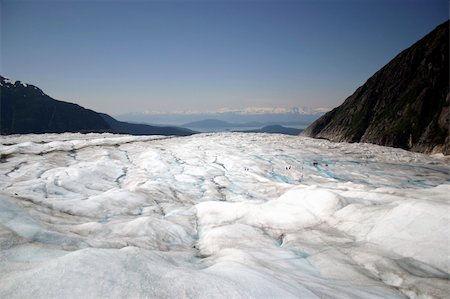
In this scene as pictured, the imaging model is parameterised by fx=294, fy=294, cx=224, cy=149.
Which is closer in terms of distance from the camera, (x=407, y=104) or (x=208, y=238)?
(x=208, y=238)

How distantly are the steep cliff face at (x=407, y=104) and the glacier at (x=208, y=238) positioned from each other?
314 feet

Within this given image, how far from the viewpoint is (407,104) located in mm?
134625

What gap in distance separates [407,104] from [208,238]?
14993cm

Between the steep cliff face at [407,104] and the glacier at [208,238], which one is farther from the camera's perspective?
the steep cliff face at [407,104]

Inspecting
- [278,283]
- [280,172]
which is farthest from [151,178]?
[278,283]

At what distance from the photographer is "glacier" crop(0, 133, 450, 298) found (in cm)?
637

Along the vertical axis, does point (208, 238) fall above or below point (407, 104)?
below

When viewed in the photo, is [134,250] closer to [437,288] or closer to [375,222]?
[437,288]

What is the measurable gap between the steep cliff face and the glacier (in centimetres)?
9565

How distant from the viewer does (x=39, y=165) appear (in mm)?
27312

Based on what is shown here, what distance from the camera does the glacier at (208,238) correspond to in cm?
637

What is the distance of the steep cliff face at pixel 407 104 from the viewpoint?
370ft

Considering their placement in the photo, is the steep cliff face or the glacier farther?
the steep cliff face

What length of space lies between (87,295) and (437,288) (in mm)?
9555
